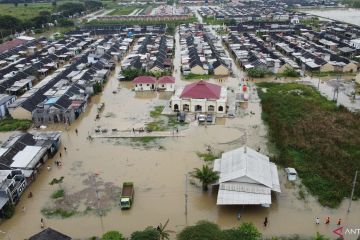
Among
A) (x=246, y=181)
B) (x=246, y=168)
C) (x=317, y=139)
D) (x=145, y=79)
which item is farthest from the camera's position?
(x=145, y=79)

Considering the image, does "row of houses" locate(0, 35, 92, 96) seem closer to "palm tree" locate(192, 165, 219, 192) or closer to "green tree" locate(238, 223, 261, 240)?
"palm tree" locate(192, 165, 219, 192)

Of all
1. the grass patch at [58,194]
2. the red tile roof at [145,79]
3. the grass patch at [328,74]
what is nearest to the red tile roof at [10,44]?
the red tile roof at [145,79]

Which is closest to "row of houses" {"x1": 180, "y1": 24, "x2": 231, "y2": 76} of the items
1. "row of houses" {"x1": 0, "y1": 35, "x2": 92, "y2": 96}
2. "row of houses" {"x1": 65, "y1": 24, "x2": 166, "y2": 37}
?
"row of houses" {"x1": 65, "y1": 24, "x2": 166, "y2": 37}

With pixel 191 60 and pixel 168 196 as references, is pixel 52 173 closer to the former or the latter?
pixel 168 196

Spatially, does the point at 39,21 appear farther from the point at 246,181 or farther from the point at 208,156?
the point at 246,181

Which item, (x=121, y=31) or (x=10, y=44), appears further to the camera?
(x=121, y=31)

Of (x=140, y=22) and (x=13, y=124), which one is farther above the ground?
(x=140, y=22)

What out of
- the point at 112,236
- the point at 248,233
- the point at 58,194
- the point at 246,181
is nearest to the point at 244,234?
the point at 248,233
